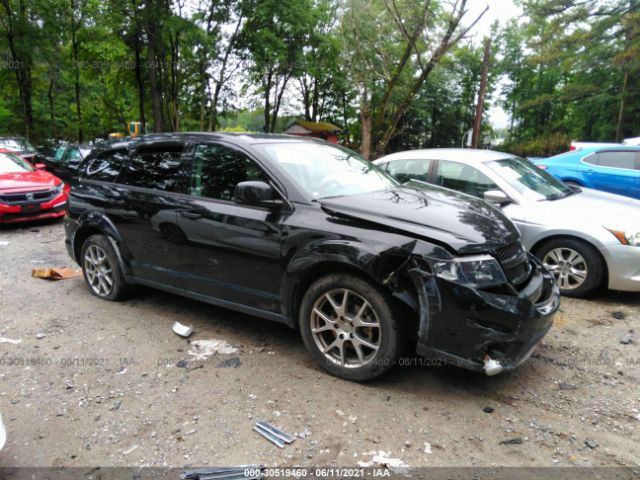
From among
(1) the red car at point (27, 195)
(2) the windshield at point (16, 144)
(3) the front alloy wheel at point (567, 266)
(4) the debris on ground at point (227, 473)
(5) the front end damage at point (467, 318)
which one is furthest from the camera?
(2) the windshield at point (16, 144)

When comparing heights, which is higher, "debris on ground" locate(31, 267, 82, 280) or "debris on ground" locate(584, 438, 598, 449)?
"debris on ground" locate(31, 267, 82, 280)

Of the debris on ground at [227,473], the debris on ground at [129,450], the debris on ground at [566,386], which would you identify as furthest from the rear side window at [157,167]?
the debris on ground at [566,386]

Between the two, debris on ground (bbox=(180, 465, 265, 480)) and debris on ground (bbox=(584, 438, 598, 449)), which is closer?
debris on ground (bbox=(180, 465, 265, 480))

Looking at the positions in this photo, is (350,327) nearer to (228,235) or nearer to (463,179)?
(228,235)

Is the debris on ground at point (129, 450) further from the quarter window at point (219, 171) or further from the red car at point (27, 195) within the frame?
the red car at point (27, 195)

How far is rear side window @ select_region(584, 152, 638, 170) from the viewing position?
8.41 meters

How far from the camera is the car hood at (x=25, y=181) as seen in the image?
28.6 ft

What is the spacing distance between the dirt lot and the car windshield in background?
1591 mm

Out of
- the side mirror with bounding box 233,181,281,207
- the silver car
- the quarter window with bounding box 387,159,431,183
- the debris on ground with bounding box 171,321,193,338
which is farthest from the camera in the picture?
the quarter window with bounding box 387,159,431,183

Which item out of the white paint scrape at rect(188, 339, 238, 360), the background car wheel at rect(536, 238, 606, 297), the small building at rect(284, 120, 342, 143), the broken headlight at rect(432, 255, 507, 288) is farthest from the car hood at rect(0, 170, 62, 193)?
the small building at rect(284, 120, 342, 143)

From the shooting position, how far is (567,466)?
8.18 ft

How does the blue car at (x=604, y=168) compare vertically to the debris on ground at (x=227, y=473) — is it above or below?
above

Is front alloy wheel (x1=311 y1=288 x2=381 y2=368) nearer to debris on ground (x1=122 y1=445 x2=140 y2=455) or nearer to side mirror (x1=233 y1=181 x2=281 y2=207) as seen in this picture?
side mirror (x1=233 y1=181 x2=281 y2=207)

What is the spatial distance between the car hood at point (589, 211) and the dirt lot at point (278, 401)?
991 mm
